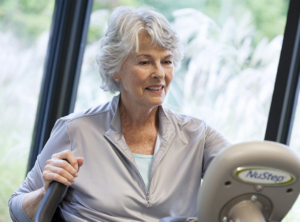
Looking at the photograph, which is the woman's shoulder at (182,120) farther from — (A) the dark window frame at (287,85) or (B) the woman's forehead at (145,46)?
(A) the dark window frame at (287,85)

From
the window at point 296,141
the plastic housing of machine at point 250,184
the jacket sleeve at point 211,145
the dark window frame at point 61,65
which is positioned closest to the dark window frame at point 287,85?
the window at point 296,141

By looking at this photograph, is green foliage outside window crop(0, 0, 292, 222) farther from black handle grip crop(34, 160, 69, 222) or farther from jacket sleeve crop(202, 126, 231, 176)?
black handle grip crop(34, 160, 69, 222)

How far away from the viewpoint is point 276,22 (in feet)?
7.04

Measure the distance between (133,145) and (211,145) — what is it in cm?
35

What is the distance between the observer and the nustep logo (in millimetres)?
759

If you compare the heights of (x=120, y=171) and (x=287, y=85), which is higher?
(x=287, y=85)

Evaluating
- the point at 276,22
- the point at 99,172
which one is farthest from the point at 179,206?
the point at 276,22

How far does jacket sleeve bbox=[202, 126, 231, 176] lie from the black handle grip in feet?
2.09

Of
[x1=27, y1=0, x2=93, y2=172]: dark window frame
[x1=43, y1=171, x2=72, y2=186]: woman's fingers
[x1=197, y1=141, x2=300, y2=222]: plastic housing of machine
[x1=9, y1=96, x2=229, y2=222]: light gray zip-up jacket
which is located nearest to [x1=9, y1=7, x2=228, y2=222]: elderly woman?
[x1=9, y1=96, x2=229, y2=222]: light gray zip-up jacket

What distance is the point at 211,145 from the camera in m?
1.61

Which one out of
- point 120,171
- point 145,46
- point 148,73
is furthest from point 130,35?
point 120,171

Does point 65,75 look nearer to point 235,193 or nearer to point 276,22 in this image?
point 276,22

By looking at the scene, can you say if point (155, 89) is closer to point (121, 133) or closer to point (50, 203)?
point (121, 133)

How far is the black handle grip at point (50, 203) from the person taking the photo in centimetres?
124
